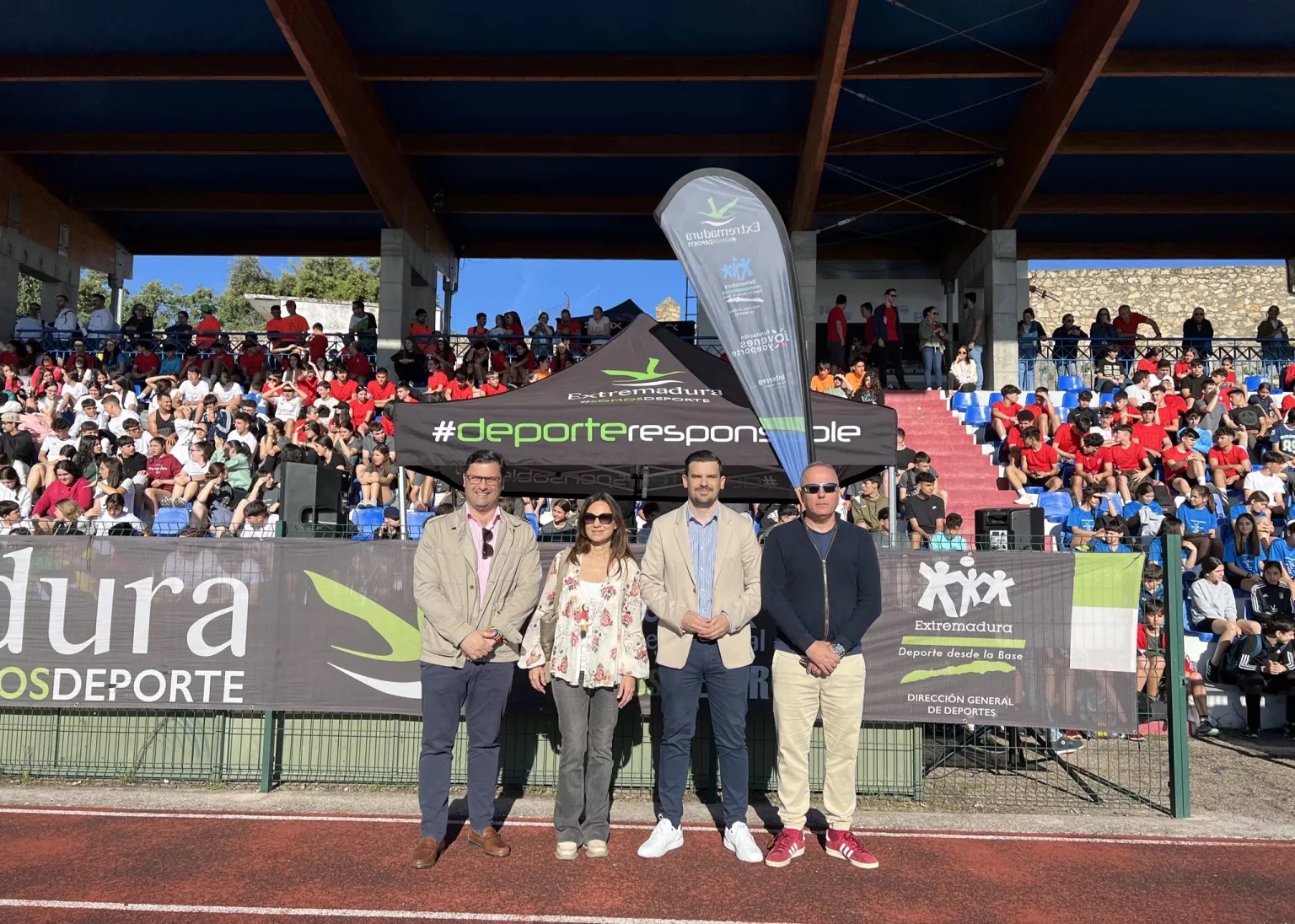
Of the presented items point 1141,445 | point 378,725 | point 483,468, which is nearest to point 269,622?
point 378,725

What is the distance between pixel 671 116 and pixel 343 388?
7.96 m

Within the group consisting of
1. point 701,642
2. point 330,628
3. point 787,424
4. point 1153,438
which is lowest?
point 330,628

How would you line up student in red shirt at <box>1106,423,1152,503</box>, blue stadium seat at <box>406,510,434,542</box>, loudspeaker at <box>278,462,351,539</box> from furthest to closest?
student in red shirt at <box>1106,423,1152,503</box> < blue stadium seat at <box>406,510,434,542</box> < loudspeaker at <box>278,462,351,539</box>

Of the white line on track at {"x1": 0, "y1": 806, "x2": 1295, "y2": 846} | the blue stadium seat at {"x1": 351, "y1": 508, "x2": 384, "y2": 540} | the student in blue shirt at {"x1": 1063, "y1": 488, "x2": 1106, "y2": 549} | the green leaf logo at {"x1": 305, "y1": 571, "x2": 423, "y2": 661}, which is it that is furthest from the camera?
the blue stadium seat at {"x1": 351, "y1": 508, "x2": 384, "y2": 540}

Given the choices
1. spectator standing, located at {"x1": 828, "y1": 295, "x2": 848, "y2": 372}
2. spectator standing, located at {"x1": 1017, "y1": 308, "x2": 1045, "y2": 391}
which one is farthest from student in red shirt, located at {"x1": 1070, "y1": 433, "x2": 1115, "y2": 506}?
spectator standing, located at {"x1": 828, "y1": 295, "x2": 848, "y2": 372}

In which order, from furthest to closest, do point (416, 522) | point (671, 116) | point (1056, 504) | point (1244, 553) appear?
point (671, 116)
point (1056, 504)
point (1244, 553)
point (416, 522)

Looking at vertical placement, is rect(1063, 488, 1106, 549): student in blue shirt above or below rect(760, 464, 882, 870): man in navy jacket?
above

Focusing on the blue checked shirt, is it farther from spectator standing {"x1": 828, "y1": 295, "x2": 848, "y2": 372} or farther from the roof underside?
spectator standing {"x1": 828, "y1": 295, "x2": 848, "y2": 372}

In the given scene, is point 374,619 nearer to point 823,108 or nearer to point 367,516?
point 367,516

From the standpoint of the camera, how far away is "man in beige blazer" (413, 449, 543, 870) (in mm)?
5309

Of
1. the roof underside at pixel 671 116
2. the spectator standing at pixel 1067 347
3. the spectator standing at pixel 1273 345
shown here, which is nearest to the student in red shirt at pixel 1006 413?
the spectator standing at pixel 1067 347

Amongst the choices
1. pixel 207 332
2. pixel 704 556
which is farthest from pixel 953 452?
pixel 207 332

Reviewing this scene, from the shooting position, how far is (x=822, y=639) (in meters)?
5.39

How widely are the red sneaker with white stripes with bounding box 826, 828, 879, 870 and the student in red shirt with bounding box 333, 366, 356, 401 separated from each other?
1315cm
